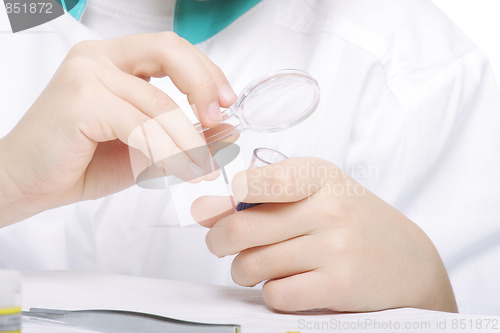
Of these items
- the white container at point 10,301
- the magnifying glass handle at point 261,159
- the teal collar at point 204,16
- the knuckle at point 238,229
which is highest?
Result: the teal collar at point 204,16

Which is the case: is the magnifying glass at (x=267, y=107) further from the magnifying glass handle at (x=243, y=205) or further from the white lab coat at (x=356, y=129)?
the white lab coat at (x=356, y=129)

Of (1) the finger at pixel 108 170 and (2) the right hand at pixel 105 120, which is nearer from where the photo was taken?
(2) the right hand at pixel 105 120

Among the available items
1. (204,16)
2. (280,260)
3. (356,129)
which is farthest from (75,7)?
(280,260)

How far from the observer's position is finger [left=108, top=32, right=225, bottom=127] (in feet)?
1.77

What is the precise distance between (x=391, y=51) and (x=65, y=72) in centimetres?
50

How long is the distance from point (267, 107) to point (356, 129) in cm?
35

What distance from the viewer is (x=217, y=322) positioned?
406 millimetres

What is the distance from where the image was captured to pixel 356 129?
85cm

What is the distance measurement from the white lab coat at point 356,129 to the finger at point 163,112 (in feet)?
0.73

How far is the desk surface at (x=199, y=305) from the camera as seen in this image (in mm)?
423

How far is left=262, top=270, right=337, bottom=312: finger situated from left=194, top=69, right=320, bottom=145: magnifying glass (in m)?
0.13

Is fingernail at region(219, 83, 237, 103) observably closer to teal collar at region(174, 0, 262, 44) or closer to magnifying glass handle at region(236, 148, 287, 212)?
magnifying glass handle at region(236, 148, 287, 212)

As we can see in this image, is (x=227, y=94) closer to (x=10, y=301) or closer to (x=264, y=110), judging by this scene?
(x=264, y=110)

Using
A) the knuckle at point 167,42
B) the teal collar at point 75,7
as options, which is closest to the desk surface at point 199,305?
the knuckle at point 167,42
